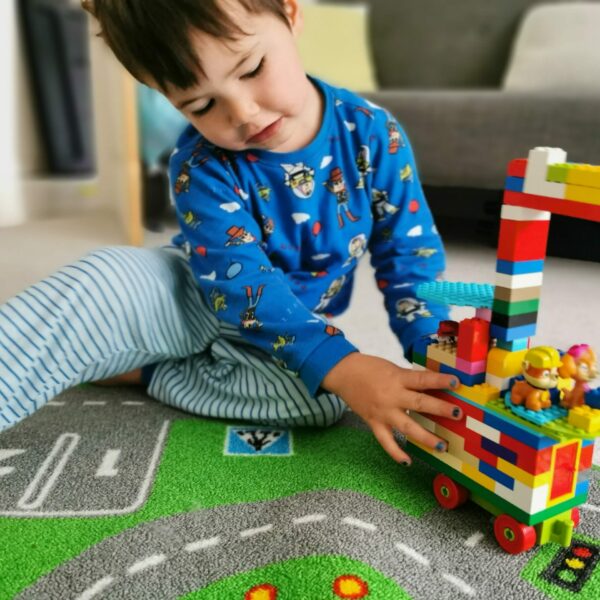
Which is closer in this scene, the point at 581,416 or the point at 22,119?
the point at 581,416

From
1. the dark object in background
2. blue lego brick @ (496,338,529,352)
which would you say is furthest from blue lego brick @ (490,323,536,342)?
the dark object in background

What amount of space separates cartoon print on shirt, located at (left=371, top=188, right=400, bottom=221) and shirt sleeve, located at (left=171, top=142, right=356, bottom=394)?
15 centimetres

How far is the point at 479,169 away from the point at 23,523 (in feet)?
3.95

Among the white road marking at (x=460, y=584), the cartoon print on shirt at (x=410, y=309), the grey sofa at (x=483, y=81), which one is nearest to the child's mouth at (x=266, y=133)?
the cartoon print on shirt at (x=410, y=309)

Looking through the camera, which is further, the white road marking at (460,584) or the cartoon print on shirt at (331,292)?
the cartoon print on shirt at (331,292)

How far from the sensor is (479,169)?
150cm

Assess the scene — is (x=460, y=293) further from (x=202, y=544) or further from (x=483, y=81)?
(x=483, y=81)

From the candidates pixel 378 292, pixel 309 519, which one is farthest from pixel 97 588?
pixel 378 292

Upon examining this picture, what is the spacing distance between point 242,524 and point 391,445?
5.8 inches

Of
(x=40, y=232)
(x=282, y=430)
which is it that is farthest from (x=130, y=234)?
(x=282, y=430)

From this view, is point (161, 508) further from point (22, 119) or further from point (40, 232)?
point (22, 119)

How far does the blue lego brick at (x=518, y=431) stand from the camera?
19.5 inches

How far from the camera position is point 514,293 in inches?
20.7

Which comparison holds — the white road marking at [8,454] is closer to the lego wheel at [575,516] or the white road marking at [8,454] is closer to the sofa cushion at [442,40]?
the lego wheel at [575,516]
